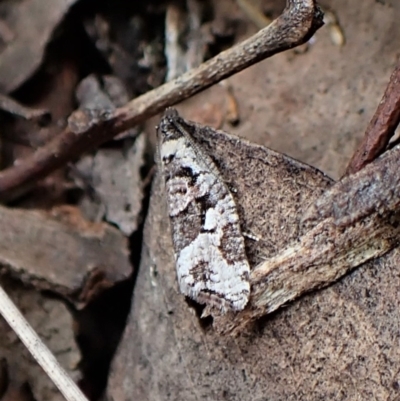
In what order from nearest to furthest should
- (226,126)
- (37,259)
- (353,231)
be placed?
(353,231), (37,259), (226,126)

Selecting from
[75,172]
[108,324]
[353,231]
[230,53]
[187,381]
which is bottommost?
[108,324]

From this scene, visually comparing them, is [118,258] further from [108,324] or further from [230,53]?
[230,53]

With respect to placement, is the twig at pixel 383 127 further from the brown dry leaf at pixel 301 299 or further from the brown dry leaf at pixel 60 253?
the brown dry leaf at pixel 60 253

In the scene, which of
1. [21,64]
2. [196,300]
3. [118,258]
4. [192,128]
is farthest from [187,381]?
[21,64]

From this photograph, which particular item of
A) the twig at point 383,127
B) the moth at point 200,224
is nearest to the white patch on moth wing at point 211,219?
the moth at point 200,224

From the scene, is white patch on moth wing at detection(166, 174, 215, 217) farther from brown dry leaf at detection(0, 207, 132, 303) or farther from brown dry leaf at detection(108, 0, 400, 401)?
brown dry leaf at detection(0, 207, 132, 303)

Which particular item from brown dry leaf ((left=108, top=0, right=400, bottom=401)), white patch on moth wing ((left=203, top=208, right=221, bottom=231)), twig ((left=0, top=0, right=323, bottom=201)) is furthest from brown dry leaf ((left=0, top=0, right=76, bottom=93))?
white patch on moth wing ((left=203, top=208, right=221, bottom=231))
